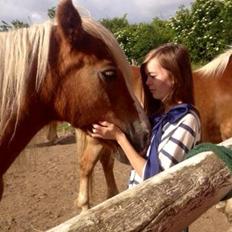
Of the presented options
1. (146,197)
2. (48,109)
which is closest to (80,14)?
(48,109)

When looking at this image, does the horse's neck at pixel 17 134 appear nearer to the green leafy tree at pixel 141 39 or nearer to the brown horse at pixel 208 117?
the brown horse at pixel 208 117

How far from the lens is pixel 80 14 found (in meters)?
2.30

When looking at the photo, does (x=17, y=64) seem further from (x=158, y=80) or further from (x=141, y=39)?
(x=141, y=39)

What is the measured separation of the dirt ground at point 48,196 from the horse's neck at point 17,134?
5.03ft

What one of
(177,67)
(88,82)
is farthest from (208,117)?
(88,82)

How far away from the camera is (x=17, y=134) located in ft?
7.16

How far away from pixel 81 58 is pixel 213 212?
315 cm

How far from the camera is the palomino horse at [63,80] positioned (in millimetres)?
2105

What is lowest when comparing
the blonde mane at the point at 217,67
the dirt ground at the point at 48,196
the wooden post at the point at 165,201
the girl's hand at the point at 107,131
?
the dirt ground at the point at 48,196

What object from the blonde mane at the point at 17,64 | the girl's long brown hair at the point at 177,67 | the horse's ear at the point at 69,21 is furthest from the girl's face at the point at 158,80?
the blonde mane at the point at 17,64

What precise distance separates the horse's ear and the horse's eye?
0.21 m

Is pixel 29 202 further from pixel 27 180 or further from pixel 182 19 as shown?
pixel 182 19

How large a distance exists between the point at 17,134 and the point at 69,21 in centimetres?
61

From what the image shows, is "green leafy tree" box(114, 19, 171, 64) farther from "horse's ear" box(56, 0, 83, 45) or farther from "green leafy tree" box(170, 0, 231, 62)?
"horse's ear" box(56, 0, 83, 45)
